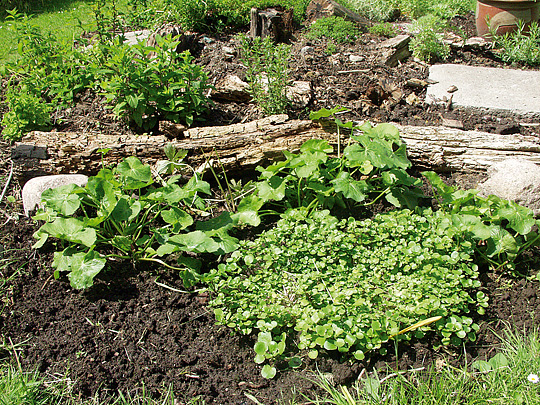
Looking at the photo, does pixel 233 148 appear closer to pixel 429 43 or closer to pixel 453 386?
pixel 453 386

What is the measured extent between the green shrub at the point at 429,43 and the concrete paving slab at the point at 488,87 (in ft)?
0.97

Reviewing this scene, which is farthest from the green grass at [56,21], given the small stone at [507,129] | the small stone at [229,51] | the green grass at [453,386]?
the green grass at [453,386]

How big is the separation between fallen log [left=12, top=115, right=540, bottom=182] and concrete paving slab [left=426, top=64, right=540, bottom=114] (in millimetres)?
1186

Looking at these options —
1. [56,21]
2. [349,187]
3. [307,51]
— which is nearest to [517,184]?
[349,187]

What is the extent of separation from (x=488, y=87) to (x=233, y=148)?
11.0ft

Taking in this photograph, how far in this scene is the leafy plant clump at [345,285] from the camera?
2.52 meters

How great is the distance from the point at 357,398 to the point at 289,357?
423 mm

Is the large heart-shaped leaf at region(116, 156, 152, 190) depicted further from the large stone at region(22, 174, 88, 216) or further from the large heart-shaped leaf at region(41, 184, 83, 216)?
the large stone at region(22, 174, 88, 216)

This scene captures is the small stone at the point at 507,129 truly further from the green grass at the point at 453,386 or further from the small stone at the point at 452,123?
the green grass at the point at 453,386

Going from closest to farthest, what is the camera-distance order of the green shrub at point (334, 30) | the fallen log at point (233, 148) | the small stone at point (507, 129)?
1. the fallen log at point (233, 148)
2. the small stone at point (507, 129)
3. the green shrub at point (334, 30)

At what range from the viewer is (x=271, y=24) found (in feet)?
19.6

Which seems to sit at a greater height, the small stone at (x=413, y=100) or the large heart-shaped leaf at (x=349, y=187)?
the large heart-shaped leaf at (x=349, y=187)

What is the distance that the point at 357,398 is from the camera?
94.1 inches

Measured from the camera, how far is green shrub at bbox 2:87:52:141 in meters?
3.94
